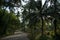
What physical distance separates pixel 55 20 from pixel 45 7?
3.71m

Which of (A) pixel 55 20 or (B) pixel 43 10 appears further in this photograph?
(B) pixel 43 10

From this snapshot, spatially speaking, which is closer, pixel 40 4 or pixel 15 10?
pixel 15 10

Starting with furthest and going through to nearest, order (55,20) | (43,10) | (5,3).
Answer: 1. (43,10)
2. (55,20)
3. (5,3)

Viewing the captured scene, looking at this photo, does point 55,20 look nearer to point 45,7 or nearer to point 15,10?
point 45,7

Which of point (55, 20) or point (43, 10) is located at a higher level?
point (43, 10)

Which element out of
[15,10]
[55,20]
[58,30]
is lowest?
[58,30]

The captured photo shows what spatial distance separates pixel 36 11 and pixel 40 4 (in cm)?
142

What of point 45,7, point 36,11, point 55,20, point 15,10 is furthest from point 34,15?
point 15,10

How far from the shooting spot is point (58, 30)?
24.0 m

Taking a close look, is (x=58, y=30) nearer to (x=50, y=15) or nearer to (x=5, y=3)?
(x=50, y=15)

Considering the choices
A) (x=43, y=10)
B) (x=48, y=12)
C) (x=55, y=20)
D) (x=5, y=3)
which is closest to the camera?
(x=5, y=3)

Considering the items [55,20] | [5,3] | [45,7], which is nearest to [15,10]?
[5,3]

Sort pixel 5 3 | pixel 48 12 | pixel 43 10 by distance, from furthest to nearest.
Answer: pixel 43 10 < pixel 48 12 < pixel 5 3

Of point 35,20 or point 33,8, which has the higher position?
point 33,8
